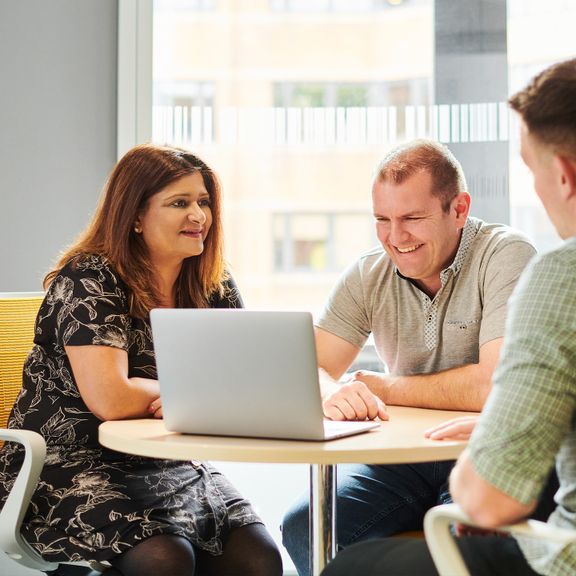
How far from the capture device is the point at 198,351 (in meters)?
1.69

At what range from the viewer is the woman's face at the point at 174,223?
2.46 metres

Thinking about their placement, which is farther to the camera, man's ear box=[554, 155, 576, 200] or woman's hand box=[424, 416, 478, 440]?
woman's hand box=[424, 416, 478, 440]

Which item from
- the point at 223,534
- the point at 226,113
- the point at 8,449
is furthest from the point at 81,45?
the point at 223,534

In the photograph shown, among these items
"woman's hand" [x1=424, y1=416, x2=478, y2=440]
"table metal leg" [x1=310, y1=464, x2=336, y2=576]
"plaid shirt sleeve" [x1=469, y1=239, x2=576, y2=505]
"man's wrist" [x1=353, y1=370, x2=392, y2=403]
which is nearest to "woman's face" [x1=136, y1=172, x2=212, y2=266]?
"man's wrist" [x1=353, y1=370, x2=392, y2=403]

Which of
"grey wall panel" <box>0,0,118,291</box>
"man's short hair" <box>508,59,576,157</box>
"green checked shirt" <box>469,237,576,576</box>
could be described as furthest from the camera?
"grey wall panel" <box>0,0,118,291</box>

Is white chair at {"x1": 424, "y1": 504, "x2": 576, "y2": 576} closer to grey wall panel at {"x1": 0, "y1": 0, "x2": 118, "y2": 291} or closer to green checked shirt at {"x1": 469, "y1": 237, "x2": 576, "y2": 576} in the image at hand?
green checked shirt at {"x1": 469, "y1": 237, "x2": 576, "y2": 576}

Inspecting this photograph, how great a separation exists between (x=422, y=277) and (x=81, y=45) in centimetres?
179

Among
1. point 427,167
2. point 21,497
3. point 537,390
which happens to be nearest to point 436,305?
point 427,167

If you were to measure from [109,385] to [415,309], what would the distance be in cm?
84

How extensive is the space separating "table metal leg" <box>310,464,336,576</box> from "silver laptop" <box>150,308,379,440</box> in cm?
14

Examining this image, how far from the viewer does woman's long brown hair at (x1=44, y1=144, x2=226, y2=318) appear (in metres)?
2.38

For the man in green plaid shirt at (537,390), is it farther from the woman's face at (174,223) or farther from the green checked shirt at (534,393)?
the woman's face at (174,223)

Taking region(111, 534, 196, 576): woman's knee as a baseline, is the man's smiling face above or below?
above

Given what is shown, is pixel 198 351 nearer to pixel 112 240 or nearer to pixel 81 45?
pixel 112 240
